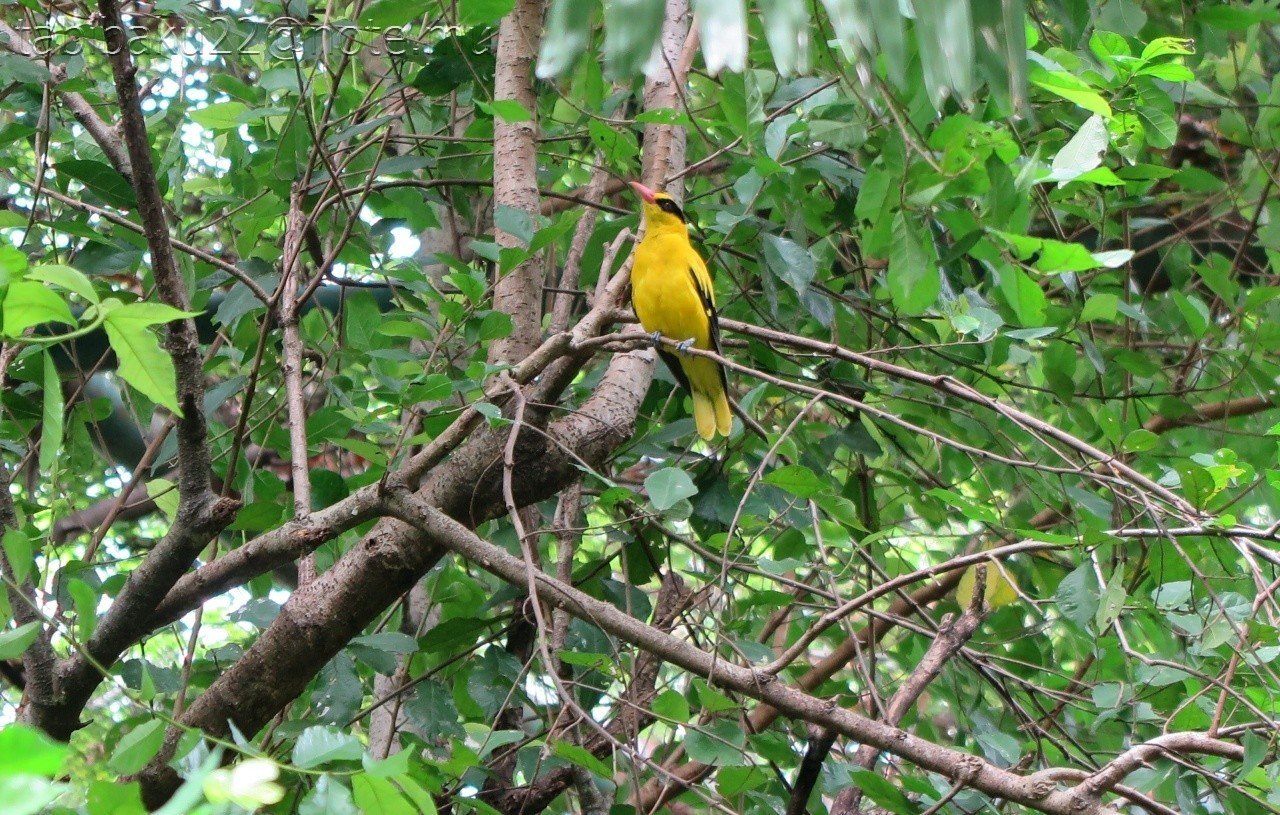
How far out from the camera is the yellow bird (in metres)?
3.47

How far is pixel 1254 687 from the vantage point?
95.5 inches

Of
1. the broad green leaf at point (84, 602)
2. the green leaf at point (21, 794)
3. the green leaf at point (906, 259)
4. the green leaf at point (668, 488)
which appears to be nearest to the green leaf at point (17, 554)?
the broad green leaf at point (84, 602)

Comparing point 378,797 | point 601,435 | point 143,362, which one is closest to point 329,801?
point 378,797

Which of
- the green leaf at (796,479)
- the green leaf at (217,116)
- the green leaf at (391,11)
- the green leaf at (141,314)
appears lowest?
the green leaf at (796,479)

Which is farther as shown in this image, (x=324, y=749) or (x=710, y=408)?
(x=710, y=408)

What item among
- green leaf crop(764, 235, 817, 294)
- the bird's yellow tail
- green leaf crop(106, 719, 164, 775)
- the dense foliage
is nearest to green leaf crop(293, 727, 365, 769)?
the dense foliage

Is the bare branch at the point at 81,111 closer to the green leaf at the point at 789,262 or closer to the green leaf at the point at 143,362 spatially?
the green leaf at the point at 143,362

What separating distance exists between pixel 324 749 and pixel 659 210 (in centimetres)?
223

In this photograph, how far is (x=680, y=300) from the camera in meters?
4.25

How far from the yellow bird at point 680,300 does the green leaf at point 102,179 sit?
4.29 ft

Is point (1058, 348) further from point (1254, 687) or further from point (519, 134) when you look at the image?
point (519, 134)

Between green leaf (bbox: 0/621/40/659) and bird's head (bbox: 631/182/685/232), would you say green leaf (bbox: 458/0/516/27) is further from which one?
green leaf (bbox: 0/621/40/659)

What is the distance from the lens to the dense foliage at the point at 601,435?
2217mm

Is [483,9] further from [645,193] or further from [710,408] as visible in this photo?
[710,408]
